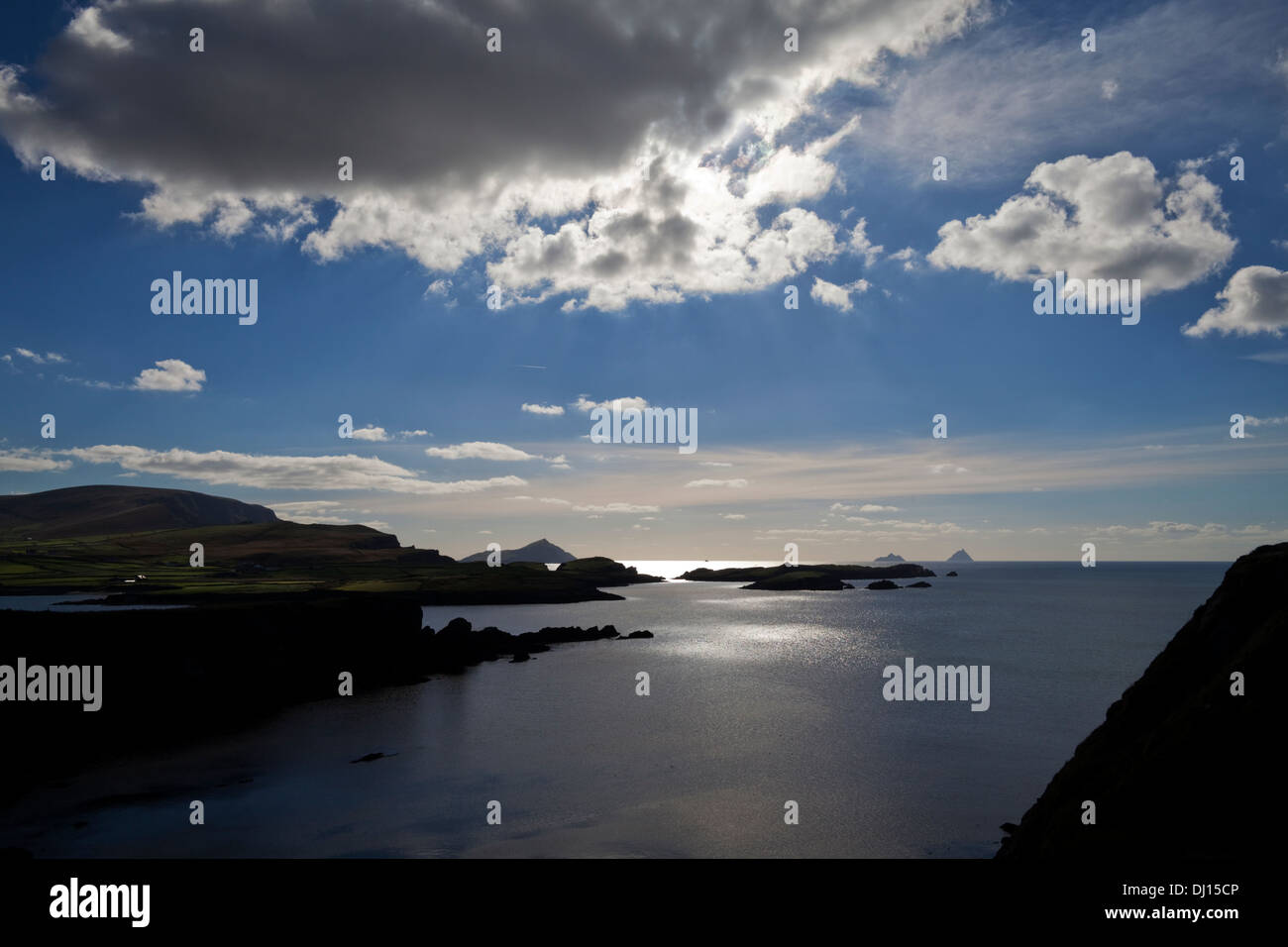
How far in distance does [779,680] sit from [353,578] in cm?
13321

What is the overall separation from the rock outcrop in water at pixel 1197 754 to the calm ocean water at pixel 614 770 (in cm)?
1012

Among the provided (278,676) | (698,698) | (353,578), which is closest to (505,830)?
(698,698)

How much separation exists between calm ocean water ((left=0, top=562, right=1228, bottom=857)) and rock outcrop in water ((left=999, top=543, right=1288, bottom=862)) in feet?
33.2

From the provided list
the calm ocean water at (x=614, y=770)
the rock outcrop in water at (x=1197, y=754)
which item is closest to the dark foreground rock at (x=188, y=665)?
the calm ocean water at (x=614, y=770)

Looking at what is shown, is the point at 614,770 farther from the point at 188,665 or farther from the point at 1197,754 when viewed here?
the point at 188,665

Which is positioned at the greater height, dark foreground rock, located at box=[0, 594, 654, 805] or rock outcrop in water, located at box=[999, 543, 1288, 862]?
rock outcrop in water, located at box=[999, 543, 1288, 862]

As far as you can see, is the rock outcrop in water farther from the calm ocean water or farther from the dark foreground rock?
the dark foreground rock

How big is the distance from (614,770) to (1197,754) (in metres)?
31.7

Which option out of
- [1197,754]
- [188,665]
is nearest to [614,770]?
[1197,754]

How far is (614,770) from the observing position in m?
40.5

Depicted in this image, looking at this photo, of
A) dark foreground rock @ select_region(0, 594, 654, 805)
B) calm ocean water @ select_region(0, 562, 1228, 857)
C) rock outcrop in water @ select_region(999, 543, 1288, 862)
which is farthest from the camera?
dark foreground rock @ select_region(0, 594, 654, 805)

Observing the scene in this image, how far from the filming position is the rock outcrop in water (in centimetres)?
1474

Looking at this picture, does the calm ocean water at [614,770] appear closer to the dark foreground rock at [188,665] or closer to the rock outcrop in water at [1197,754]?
the dark foreground rock at [188,665]

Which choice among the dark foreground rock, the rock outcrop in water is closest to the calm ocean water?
the dark foreground rock
